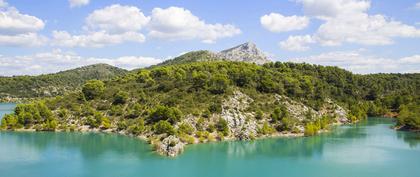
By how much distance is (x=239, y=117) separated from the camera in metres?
73.2

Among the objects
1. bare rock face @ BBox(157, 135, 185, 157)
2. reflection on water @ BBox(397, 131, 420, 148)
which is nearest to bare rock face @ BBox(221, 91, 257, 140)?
bare rock face @ BBox(157, 135, 185, 157)

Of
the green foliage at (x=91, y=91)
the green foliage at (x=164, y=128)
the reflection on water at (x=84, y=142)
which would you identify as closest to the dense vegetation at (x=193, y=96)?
the green foliage at (x=91, y=91)

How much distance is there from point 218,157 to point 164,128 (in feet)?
46.4

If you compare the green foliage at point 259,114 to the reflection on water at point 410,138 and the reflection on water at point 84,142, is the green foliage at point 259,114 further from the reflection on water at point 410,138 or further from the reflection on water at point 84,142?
the reflection on water at point 410,138

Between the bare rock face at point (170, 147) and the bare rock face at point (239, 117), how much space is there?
1387cm

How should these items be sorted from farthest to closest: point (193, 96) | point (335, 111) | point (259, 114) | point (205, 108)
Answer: point (335, 111) → point (193, 96) → point (205, 108) → point (259, 114)

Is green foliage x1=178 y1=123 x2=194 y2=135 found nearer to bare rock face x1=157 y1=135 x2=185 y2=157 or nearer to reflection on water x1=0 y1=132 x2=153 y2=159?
reflection on water x1=0 y1=132 x2=153 y2=159

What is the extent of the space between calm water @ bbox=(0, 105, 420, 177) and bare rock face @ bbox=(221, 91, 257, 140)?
3111 millimetres

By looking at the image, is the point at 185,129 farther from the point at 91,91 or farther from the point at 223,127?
the point at 91,91

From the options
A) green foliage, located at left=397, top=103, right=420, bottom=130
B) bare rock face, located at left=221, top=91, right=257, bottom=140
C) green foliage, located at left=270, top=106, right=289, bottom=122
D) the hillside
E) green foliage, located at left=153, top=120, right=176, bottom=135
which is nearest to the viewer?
green foliage, located at left=153, top=120, right=176, bottom=135

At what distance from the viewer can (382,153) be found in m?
58.8

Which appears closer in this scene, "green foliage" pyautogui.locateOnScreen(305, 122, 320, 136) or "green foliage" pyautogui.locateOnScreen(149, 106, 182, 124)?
"green foliage" pyautogui.locateOnScreen(149, 106, 182, 124)

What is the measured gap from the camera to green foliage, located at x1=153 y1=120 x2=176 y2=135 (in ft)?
216

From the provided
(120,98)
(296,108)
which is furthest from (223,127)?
(120,98)
